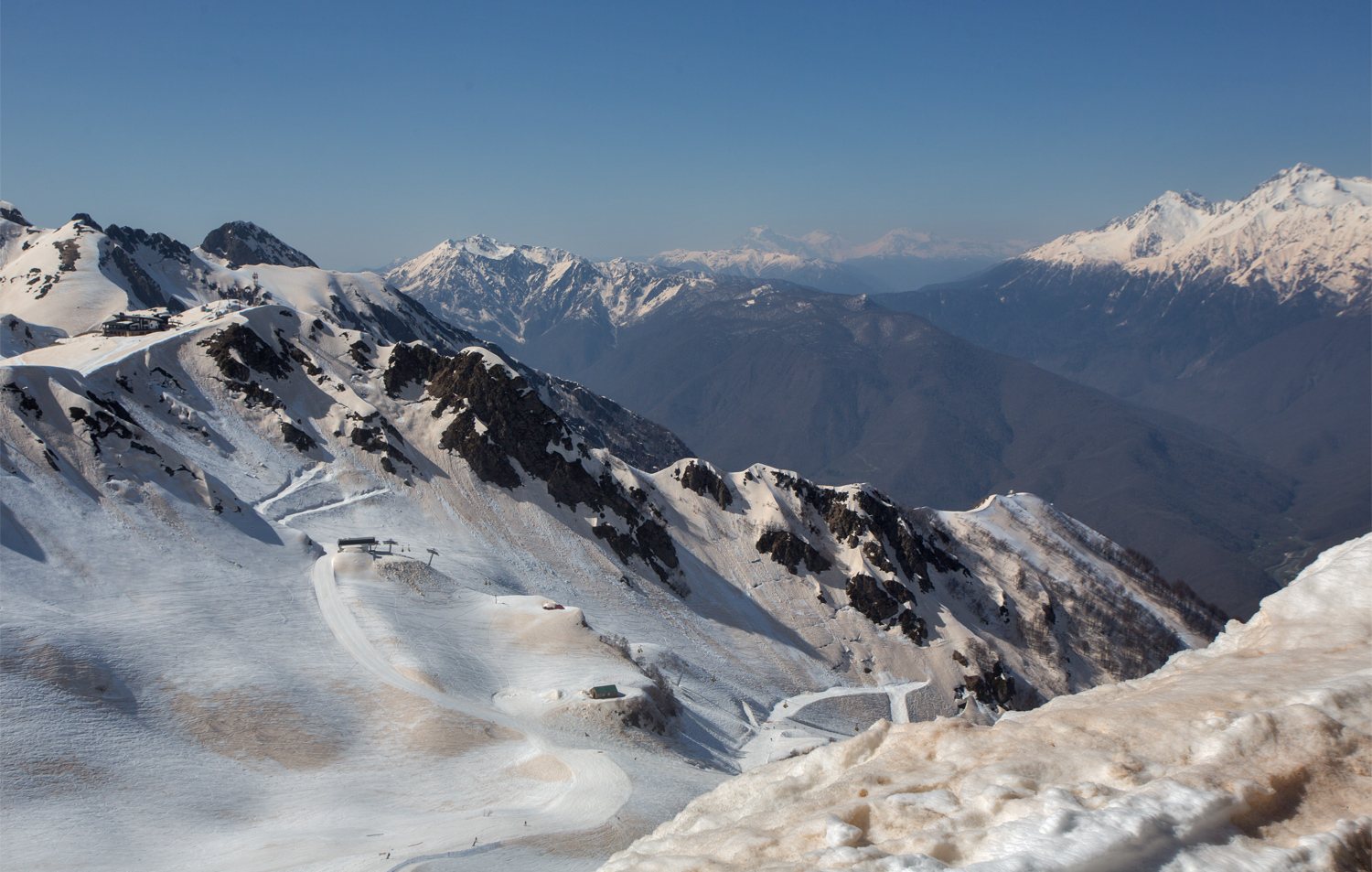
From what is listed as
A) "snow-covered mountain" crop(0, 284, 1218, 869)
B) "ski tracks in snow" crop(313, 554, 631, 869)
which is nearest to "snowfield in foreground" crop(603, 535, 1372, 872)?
"snow-covered mountain" crop(0, 284, 1218, 869)

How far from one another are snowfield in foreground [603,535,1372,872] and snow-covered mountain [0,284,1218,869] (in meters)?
2.48

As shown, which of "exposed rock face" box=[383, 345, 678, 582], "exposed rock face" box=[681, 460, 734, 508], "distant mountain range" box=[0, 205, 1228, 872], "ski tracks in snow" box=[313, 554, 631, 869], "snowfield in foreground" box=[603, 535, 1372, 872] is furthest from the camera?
"exposed rock face" box=[681, 460, 734, 508]

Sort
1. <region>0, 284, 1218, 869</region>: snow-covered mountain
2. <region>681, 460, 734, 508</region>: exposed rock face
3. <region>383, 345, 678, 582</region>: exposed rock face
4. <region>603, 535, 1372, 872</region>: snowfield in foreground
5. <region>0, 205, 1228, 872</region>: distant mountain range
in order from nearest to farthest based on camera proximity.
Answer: <region>603, 535, 1372, 872</region>: snowfield in foreground
<region>0, 284, 1218, 869</region>: snow-covered mountain
<region>0, 205, 1228, 872</region>: distant mountain range
<region>383, 345, 678, 582</region>: exposed rock face
<region>681, 460, 734, 508</region>: exposed rock face

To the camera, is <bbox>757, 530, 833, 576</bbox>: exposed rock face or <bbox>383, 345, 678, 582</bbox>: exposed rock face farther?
<bbox>757, 530, 833, 576</bbox>: exposed rock face

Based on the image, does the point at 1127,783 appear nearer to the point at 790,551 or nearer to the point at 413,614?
the point at 413,614

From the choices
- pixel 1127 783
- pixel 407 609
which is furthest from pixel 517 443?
pixel 1127 783

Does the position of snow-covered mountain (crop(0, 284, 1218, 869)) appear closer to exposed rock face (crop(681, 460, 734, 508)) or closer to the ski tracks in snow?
the ski tracks in snow

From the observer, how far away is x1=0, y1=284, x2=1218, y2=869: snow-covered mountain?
35.5m

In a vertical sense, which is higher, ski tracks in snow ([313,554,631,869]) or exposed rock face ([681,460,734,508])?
exposed rock face ([681,460,734,508])

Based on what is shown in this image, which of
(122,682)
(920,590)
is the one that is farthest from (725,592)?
(122,682)

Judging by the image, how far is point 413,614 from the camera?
61625mm

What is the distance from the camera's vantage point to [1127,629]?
441 ft

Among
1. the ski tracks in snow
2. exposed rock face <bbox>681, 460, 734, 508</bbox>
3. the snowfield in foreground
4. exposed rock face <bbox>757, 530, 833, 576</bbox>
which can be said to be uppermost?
the snowfield in foreground

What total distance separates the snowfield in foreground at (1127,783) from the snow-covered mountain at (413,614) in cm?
248
